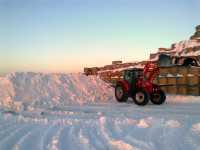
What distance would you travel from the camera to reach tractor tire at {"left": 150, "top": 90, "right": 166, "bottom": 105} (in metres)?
14.6

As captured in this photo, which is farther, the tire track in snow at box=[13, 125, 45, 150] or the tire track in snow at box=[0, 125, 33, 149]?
the tire track in snow at box=[0, 125, 33, 149]

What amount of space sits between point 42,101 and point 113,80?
27.5 feet

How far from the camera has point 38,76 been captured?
1816cm

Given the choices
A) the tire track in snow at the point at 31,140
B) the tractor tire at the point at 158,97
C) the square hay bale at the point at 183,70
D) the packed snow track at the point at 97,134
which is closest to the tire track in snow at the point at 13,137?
the packed snow track at the point at 97,134

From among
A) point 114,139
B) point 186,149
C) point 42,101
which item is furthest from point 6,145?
point 42,101

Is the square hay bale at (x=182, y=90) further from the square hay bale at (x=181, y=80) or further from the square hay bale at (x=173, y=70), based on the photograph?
the square hay bale at (x=173, y=70)

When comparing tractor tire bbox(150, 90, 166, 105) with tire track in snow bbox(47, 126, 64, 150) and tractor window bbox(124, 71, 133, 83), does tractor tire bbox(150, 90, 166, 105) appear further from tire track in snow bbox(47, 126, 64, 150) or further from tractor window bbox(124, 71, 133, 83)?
tire track in snow bbox(47, 126, 64, 150)

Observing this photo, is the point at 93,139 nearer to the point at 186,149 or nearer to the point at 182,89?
the point at 186,149

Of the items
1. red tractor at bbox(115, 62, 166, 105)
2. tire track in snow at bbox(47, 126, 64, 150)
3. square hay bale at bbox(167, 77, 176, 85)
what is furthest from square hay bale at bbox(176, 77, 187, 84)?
tire track in snow at bbox(47, 126, 64, 150)

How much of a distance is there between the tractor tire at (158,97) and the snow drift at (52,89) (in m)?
2.76

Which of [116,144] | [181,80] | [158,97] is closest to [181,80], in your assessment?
[181,80]

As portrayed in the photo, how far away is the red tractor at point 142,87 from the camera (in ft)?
46.9

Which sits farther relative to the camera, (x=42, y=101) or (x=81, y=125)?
(x=42, y=101)

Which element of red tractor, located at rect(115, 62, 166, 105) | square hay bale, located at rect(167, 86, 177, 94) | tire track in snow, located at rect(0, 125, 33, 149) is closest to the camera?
tire track in snow, located at rect(0, 125, 33, 149)
